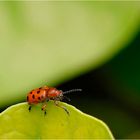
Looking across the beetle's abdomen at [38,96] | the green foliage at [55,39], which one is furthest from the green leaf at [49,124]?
the green foliage at [55,39]

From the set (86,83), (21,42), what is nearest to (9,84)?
(21,42)

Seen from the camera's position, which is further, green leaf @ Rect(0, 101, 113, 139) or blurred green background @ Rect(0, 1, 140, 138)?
blurred green background @ Rect(0, 1, 140, 138)

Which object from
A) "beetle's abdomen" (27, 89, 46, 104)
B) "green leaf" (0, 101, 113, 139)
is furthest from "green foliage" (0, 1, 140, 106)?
"green leaf" (0, 101, 113, 139)

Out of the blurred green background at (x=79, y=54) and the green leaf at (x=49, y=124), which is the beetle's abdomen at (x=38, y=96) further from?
the blurred green background at (x=79, y=54)

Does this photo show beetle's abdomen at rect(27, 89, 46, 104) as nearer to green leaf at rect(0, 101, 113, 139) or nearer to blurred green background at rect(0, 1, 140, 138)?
green leaf at rect(0, 101, 113, 139)

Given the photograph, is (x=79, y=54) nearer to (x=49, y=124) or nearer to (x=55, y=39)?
(x=55, y=39)

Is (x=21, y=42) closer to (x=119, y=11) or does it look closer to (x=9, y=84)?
(x=9, y=84)
